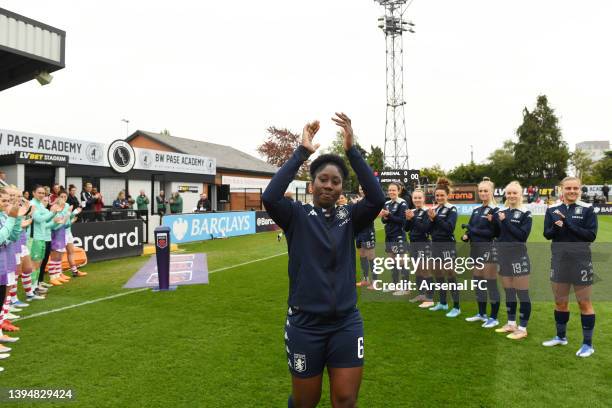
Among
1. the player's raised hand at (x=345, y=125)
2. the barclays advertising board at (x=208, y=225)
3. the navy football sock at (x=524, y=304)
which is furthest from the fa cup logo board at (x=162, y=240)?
the barclays advertising board at (x=208, y=225)

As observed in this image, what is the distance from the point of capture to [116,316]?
7176 millimetres

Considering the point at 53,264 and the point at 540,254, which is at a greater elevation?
the point at 540,254

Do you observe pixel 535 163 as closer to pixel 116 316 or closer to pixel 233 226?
pixel 233 226

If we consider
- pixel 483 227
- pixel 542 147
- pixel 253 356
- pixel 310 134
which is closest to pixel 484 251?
pixel 483 227

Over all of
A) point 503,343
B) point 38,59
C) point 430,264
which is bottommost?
point 503,343

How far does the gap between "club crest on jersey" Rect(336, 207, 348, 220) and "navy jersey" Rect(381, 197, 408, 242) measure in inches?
217

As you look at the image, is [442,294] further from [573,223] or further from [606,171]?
[606,171]

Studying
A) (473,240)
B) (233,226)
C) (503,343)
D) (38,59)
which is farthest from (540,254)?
(233,226)

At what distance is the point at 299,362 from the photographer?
2602 mm

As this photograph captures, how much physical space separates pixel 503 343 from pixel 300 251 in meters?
4.55

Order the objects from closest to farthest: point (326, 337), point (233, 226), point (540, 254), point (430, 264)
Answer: point (326, 337) < point (540, 254) < point (430, 264) < point (233, 226)

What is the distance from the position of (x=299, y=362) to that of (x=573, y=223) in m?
4.27

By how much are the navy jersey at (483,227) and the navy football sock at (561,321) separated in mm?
1366

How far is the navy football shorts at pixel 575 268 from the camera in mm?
5102
